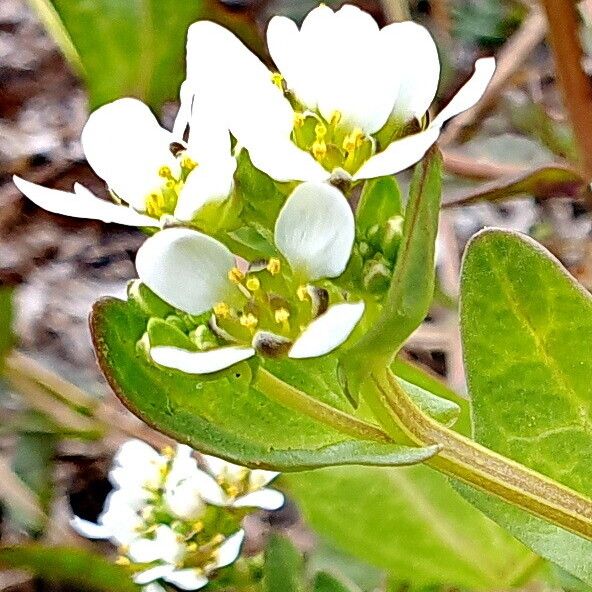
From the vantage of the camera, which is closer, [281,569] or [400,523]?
[281,569]

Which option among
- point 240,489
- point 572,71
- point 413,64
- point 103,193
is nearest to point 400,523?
point 240,489

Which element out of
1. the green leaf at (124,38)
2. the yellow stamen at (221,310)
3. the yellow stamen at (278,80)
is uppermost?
the yellow stamen at (278,80)

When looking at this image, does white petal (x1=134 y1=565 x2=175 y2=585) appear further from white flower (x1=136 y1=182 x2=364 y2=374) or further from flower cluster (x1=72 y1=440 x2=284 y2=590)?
white flower (x1=136 y1=182 x2=364 y2=374)

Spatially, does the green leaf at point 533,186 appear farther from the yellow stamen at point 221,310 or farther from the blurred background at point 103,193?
the yellow stamen at point 221,310

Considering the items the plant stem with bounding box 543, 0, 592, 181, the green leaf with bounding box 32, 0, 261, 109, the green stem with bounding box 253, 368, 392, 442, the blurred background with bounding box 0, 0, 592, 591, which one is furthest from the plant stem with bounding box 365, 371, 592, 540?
the green leaf with bounding box 32, 0, 261, 109

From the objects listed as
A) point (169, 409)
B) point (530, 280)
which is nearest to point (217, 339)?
point (169, 409)

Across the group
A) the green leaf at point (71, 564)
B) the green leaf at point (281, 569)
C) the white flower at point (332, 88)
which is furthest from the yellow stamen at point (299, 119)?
the green leaf at point (71, 564)

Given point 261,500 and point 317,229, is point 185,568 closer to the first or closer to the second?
point 261,500
